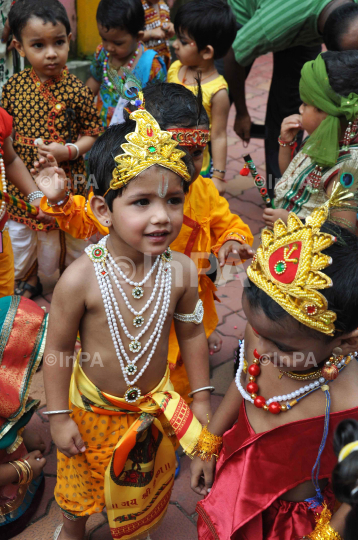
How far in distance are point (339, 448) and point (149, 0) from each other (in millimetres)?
4323

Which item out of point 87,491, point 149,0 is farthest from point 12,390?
point 149,0

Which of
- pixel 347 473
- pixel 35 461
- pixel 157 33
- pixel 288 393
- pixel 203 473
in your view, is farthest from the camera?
pixel 157 33

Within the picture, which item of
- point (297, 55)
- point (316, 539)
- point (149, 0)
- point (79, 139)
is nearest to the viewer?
point (316, 539)

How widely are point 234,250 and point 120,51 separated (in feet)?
6.74

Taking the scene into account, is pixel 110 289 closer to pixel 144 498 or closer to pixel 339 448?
pixel 144 498

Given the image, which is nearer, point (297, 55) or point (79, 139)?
point (79, 139)

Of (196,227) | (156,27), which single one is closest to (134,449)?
(196,227)

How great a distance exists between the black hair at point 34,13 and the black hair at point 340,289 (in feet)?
7.66

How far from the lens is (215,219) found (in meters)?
2.45

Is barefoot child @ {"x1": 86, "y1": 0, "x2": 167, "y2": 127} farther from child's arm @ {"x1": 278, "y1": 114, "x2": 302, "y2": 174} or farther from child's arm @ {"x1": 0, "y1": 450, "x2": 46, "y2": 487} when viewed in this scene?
child's arm @ {"x1": 0, "y1": 450, "x2": 46, "y2": 487}

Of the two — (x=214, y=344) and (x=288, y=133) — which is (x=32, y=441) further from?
(x=288, y=133)

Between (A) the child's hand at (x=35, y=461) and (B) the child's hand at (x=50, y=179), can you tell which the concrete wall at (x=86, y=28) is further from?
(A) the child's hand at (x=35, y=461)

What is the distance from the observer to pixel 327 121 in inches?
90.6

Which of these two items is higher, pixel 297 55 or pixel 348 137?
pixel 297 55
